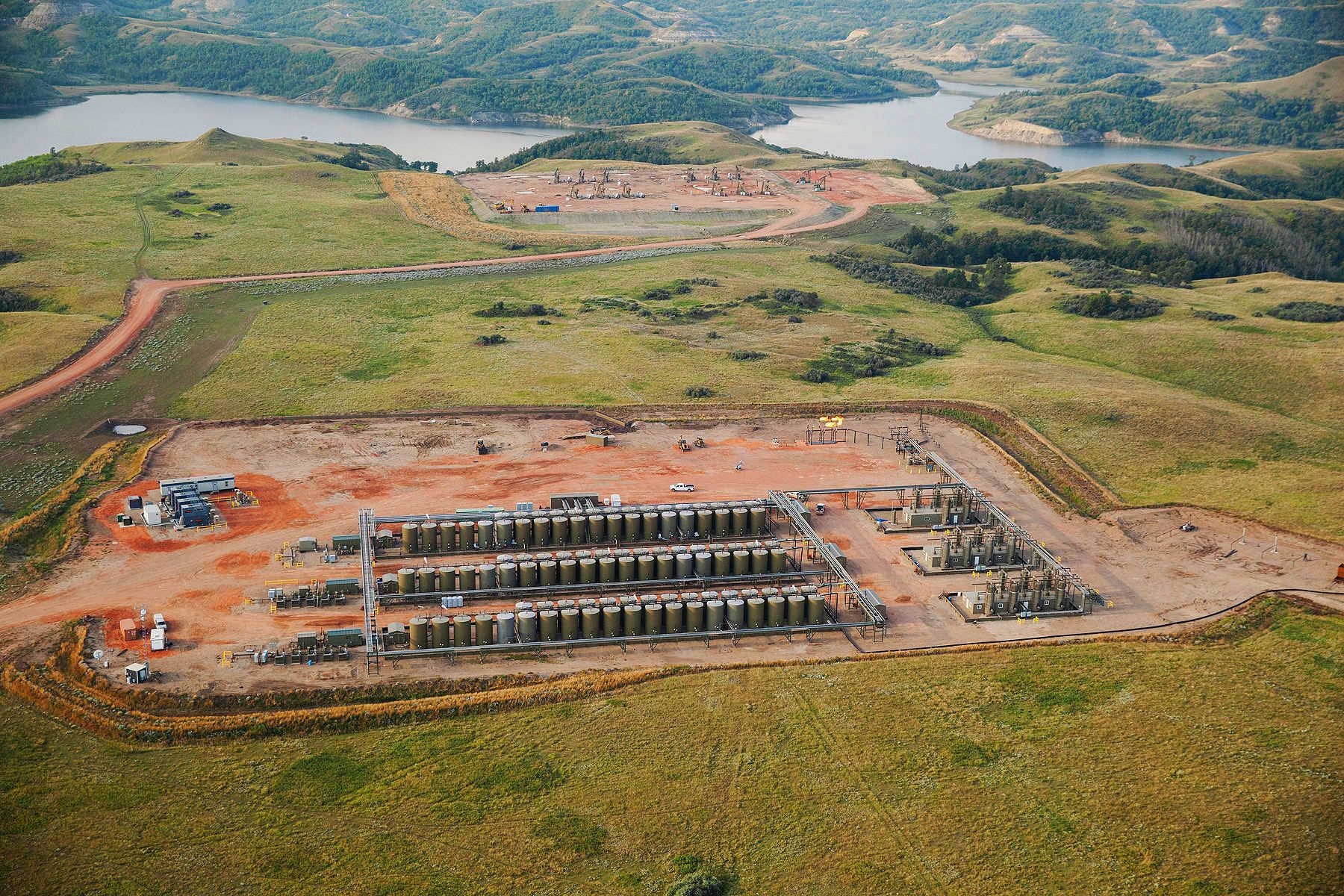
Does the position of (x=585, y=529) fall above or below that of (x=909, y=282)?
above

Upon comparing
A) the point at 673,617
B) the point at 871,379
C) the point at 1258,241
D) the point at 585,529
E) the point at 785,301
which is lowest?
the point at 1258,241

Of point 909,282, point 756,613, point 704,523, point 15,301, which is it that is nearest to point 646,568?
point 704,523

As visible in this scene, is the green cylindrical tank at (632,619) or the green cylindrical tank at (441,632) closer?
the green cylindrical tank at (441,632)

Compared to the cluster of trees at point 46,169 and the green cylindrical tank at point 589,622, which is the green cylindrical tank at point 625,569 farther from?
the cluster of trees at point 46,169

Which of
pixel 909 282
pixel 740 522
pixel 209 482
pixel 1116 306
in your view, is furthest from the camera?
pixel 909 282

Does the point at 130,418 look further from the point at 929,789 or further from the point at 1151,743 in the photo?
the point at 1151,743

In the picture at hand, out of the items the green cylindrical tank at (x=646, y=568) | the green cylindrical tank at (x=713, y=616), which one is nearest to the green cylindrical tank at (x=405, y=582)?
the green cylindrical tank at (x=646, y=568)

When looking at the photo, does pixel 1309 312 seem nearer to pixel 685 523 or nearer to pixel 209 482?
pixel 685 523

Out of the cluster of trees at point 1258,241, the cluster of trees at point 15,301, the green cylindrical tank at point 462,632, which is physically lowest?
the cluster of trees at point 1258,241
